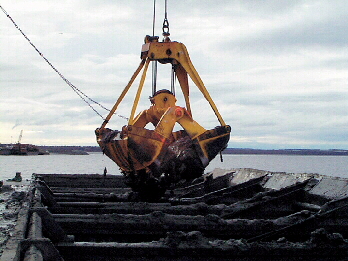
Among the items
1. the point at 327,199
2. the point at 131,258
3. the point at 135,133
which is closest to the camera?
the point at 131,258

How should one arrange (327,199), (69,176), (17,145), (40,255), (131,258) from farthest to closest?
(17,145) → (69,176) → (327,199) → (131,258) → (40,255)

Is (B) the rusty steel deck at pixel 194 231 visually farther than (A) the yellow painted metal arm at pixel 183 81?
No

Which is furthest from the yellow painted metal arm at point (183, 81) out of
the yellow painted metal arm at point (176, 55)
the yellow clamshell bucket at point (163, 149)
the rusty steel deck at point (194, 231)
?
the rusty steel deck at point (194, 231)

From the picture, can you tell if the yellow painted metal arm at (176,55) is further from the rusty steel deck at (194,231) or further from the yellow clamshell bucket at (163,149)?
the rusty steel deck at (194,231)

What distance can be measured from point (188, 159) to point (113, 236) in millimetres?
4256

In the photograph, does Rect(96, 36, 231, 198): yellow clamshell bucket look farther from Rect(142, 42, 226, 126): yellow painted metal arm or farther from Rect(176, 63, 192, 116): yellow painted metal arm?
Rect(176, 63, 192, 116): yellow painted metal arm

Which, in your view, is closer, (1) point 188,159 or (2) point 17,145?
(1) point 188,159

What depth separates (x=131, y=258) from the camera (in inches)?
170

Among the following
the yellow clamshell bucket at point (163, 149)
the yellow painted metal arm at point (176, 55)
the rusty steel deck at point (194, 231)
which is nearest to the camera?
the rusty steel deck at point (194, 231)

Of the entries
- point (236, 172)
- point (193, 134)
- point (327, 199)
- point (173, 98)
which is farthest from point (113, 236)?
point (236, 172)

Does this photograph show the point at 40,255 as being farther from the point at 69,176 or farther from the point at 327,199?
the point at 69,176

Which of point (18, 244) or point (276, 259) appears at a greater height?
point (18, 244)

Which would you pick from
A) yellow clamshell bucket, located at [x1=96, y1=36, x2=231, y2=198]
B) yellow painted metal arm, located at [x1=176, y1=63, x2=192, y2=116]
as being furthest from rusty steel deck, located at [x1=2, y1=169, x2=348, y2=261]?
yellow painted metal arm, located at [x1=176, y1=63, x2=192, y2=116]

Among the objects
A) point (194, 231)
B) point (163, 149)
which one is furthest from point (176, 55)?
point (194, 231)
